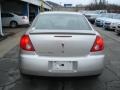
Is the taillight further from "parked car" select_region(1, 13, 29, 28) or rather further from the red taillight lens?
"parked car" select_region(1, 13, 29, 28)

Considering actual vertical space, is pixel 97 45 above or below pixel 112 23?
above

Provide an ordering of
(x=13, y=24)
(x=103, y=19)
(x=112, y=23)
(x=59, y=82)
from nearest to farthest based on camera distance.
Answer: (x=59, y=82) → (x=112, y=23) → (x=13, y=24) → (x=103, y=19)

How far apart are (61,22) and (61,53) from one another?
126cm

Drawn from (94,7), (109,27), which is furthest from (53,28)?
(94,7)

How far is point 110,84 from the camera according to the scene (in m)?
6.68

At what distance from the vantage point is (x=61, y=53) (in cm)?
591

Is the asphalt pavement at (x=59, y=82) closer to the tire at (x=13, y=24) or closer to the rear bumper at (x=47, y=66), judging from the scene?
the rear bumper at (x=47, y=66)

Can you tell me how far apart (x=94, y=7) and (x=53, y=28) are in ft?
289

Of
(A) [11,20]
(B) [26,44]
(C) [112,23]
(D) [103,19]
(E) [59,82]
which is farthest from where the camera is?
(D) [103,19]

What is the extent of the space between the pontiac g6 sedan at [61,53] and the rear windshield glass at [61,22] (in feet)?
1.83

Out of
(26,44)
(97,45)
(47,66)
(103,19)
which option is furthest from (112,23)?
(47,66)

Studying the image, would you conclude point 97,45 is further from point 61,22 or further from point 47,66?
point 61,22

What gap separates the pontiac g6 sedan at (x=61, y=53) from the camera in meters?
5.88

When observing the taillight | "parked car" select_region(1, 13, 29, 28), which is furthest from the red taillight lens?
"parked car" select_region(1, 13, 29, 28)
